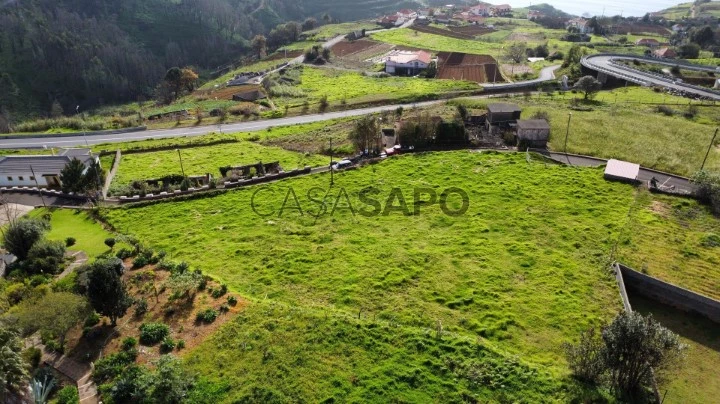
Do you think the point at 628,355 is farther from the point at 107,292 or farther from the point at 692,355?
the point at 107,292

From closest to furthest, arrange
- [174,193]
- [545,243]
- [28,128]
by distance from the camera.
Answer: [545,243]
[174,193]
[28,128]

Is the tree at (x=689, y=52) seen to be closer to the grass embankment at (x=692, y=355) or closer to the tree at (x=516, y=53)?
the tree at (x=516, y=53)

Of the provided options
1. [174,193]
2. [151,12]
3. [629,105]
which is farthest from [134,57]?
[629,105]

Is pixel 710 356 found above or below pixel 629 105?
below

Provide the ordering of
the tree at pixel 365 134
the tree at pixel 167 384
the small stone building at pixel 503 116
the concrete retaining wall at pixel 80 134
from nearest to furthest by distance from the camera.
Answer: the tree at pixel 167 384 < the tree at pixel 365 134 < the small stone building at pixel 503 116 < the concrete retaining wall at pixel 80 134

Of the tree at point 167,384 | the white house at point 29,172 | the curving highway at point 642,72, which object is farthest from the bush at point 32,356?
the curving highway at point 642,72

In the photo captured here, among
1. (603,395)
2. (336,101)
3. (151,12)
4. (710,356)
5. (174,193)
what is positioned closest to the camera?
(603,395)

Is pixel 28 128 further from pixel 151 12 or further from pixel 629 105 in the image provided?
pixel 151 12
